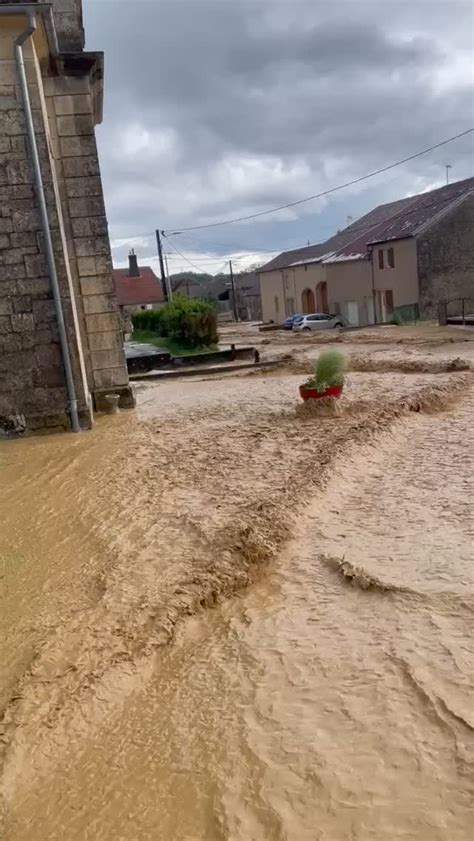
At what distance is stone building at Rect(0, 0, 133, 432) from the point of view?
9788 millimetres

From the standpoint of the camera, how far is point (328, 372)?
1106 centimetres

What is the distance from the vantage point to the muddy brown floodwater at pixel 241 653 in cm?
277

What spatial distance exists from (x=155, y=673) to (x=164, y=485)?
360cm

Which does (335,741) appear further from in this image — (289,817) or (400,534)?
(400,534)

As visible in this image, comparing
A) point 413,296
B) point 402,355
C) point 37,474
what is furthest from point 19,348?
point 413,296

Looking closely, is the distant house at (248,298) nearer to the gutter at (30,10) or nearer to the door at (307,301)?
the door at (307,301)

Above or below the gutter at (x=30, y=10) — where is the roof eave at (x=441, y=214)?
below

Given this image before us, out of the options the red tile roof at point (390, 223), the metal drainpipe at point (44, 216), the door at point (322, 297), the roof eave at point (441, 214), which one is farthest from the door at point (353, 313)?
the metal drainpipe at point (44, 216)

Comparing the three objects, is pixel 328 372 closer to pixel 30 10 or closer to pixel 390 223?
pixel 30 10

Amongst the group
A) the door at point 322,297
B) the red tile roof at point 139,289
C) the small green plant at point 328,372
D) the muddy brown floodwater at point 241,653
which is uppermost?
the red tile roof at point 139,289

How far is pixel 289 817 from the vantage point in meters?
2.67

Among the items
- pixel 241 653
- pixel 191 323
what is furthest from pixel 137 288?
pixel 241 653

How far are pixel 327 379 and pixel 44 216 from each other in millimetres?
4797

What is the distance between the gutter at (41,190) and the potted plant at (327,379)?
11.6ft
